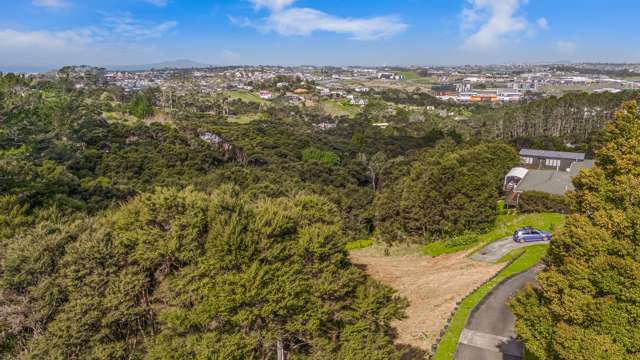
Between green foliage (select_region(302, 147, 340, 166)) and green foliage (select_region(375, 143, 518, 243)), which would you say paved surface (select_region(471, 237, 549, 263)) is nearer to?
green foliage (select_region(375, 143, 518, 243))

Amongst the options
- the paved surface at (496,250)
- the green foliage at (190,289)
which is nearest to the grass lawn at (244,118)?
the paved surface at (496,250)

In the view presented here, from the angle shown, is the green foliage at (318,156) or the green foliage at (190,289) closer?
the green foliage at (190,289)

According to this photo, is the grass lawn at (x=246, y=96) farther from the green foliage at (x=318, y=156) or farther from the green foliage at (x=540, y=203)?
the green foliage at (x=540, y=203)

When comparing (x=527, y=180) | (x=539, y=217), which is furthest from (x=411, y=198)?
(x=527, y=180)

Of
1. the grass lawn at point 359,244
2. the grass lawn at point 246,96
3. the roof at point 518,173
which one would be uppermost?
the grass lawn at point 246,96

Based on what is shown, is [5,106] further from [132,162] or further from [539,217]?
[539,217]

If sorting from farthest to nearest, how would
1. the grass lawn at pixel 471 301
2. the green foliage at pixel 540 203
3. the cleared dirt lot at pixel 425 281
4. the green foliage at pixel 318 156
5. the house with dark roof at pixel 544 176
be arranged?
the green foliage at pixel 318 156
the house with dark roof at pixel 544 176
the green foliage at pixel 540 203
the cleared dirt lot at pixel 425 281
the grass lawn at pixel 471 301

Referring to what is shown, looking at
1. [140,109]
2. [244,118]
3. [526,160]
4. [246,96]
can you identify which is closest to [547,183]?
[526,160]
